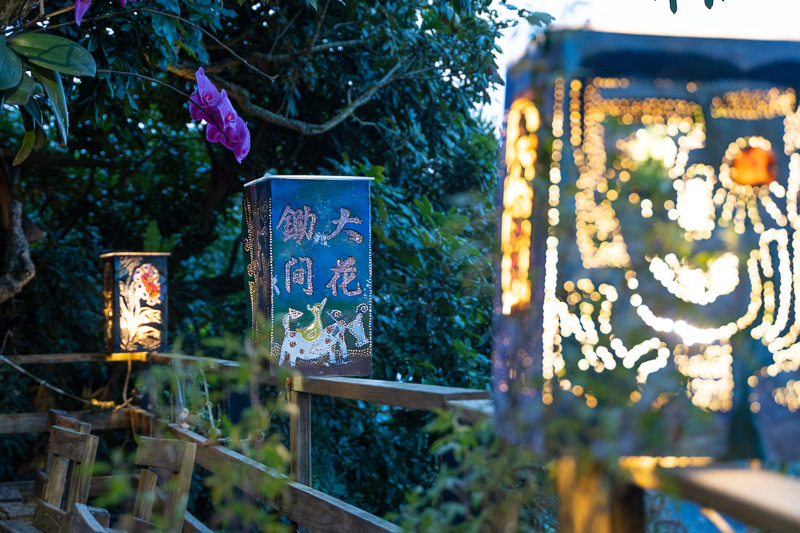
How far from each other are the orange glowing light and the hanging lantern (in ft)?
13.5

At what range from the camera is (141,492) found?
2.03 metres

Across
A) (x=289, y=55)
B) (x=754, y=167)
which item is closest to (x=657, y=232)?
(x=754, y=167)

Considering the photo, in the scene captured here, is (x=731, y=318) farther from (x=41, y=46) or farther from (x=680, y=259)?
(x=41, y=46)

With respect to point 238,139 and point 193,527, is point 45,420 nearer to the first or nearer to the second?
point 193,527

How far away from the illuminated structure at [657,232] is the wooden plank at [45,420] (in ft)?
13.6

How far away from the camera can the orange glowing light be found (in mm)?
932

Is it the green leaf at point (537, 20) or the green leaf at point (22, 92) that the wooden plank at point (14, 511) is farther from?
the green leaf at point (537, 20)

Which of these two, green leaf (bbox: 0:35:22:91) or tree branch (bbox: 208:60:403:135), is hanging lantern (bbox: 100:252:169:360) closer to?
tree branch (bbox: 208:60:403:135)

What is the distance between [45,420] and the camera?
176 inches

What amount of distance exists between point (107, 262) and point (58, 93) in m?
2.93

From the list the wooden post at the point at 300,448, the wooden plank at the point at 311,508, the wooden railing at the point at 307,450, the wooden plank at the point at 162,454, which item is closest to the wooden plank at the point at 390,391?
the wooden railing at the point at 307,450

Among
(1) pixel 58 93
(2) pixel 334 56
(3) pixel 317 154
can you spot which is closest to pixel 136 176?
(3) pixel 317 154

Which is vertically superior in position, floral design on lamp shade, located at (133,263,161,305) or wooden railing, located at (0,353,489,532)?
floral design on lamp shade, located at (133,263,161,305)

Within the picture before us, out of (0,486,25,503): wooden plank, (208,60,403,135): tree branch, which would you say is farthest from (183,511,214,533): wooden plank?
(208,60,403,135): tree branch
